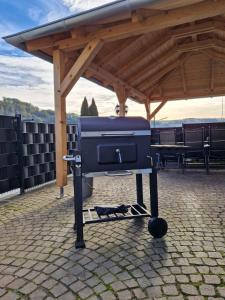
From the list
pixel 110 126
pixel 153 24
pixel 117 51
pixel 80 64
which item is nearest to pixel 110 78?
pixel 117 51

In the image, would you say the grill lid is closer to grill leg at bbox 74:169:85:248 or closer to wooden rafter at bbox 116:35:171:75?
grill leg at bbox 74:169:85:248

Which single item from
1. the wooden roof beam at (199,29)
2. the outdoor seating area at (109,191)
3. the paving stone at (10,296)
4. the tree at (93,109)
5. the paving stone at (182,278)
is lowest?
the paving stone at (10,296)

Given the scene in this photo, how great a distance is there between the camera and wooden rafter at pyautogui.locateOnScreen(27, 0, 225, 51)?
3.83m

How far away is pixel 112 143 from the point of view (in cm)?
251

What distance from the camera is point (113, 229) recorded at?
113 inches

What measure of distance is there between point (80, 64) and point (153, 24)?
1.37 m

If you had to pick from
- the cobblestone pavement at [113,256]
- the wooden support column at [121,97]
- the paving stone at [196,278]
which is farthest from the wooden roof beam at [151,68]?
the paving stone at [196,278]

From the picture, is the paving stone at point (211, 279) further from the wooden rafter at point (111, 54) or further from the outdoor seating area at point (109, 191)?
the wooden rafter at point (111, 54)

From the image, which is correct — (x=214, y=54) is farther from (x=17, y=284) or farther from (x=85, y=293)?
(x=17, y=284)

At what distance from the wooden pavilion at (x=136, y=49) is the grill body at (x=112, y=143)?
2.08 meters

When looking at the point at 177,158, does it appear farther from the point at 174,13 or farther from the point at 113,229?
the point at 113,229

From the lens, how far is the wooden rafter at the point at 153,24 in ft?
12.6

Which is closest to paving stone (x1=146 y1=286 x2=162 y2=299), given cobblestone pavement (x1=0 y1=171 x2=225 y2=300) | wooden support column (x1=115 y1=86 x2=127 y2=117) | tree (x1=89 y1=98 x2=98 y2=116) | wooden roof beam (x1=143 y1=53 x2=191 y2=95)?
cobblestone pavement (x1=0 y1=171 x2=225 y2=300)

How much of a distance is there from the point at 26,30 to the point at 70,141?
307 cm
